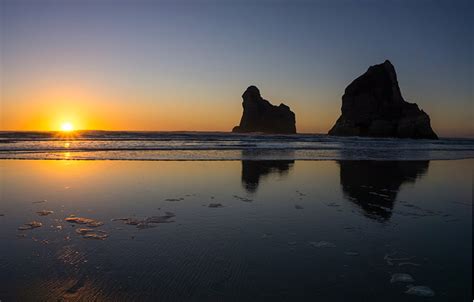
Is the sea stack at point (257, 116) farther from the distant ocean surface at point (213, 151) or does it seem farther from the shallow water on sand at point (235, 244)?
the shallow water on sand at point (235, 244)

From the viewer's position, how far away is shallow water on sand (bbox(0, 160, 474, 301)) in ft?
15.1

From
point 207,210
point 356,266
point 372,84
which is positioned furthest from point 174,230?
point 372,84

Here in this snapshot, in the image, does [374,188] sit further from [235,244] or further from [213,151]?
[213,151]

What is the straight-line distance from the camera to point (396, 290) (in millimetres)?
4621

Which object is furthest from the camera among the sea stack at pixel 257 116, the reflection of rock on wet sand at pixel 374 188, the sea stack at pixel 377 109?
the sea stack at pixel 257 116

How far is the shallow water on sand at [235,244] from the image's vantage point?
4.59m

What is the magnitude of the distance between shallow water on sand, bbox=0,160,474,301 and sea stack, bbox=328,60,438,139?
10594 centimetres

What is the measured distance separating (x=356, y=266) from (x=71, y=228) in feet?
17.8

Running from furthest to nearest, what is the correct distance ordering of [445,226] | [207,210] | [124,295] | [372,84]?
[372,84] → [207,210] → [445,226] → [124,295]

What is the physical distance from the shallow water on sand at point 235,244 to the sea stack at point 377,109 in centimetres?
10594

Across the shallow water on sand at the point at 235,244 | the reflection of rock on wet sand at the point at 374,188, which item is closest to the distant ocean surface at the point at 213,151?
the reflection of rock on wet sand at the point at 374,188

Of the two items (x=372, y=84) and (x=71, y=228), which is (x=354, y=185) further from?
(x=372, y=84)

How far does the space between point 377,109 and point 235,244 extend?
13017 centimetres

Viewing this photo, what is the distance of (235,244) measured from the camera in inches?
246
